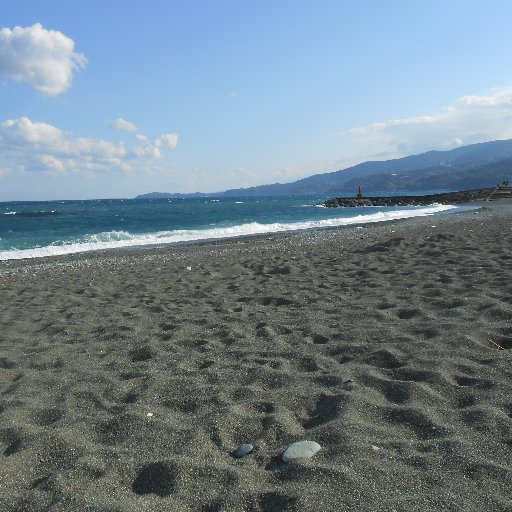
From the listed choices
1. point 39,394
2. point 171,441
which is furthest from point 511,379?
point 39,394

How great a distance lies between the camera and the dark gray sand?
2.18 m

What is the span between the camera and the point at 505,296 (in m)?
5.20

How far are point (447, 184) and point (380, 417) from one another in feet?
563

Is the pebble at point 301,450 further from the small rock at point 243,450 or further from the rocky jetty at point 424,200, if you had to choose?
the rocky jetty at point 424,200

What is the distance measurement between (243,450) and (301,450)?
1.03 feet

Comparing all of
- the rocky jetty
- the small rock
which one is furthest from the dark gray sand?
the rocky jetty

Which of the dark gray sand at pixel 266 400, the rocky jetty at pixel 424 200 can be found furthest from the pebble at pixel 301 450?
the rocky jetty at pixel 424 200

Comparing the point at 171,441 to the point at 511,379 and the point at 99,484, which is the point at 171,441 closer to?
→ the point at 99,484

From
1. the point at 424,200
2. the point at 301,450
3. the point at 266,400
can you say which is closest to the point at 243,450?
the point at 301,450

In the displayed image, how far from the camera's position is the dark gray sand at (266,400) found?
2182mm

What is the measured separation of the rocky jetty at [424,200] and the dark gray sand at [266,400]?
44957 millimetres

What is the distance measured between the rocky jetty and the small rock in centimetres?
4762

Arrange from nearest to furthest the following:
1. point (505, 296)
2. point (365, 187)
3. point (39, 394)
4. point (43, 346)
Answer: point (39, 394), point (43, 346), point (505, 296), point (365, 187)

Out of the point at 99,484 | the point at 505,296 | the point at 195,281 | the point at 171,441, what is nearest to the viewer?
the point at 99,484
